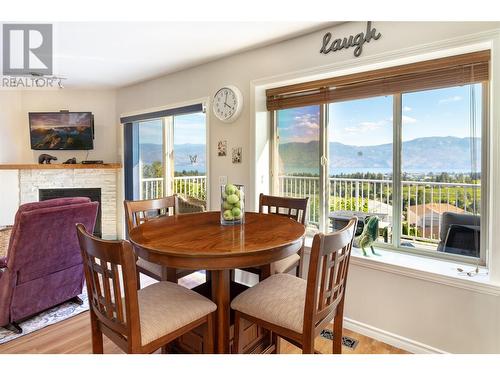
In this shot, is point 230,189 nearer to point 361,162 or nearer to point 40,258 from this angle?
point 361,162

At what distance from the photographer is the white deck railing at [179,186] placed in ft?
15.1

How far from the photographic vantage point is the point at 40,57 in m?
3.12

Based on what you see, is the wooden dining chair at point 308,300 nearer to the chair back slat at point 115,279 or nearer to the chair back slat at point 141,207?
the chair back slat at point 115,279

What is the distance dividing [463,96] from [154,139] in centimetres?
389

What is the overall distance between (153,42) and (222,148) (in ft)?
3.94

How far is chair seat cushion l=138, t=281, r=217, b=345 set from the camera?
4.19 ft

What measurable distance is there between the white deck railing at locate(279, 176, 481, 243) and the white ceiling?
1374 mm

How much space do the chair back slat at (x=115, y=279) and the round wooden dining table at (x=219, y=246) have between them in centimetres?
18

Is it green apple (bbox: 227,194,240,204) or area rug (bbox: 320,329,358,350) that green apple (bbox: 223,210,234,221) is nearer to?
green apple (bbox: 227,194,240,204)

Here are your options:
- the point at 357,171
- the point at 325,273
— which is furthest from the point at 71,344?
the point at 357,171

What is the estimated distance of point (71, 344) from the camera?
2064mm

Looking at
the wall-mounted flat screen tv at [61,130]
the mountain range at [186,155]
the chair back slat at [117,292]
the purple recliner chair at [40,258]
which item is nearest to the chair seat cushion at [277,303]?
the chair back slat at [117,292]

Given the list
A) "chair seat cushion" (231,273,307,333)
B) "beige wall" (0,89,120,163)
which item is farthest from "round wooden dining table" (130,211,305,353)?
"beige wall" (0,89,120,163)
